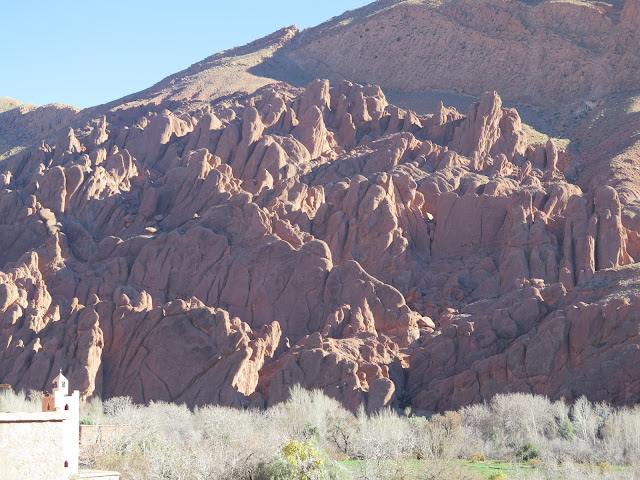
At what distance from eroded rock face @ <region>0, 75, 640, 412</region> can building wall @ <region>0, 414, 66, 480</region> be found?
37.5 metres

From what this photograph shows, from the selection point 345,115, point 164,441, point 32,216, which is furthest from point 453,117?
point 164,441

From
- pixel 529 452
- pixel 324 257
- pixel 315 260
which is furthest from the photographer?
pixel 324 257

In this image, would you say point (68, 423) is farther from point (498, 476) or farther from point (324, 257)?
point (324, 257)

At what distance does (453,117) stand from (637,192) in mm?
26236

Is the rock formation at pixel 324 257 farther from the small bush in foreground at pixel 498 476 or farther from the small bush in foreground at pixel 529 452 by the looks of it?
the small bush in foreground at pixel 498 476

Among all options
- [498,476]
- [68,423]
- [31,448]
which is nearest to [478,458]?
[498,476]

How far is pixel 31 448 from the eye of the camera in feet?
131

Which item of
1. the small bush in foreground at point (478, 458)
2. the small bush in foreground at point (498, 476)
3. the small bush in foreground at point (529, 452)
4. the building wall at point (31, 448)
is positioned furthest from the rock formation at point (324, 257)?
the building wall at point (31, 448)

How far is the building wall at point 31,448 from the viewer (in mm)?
39438

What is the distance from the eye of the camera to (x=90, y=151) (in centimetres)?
12169

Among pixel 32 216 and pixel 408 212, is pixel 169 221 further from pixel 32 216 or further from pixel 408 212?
pixel 408 212

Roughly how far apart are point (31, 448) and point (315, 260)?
53.6 m

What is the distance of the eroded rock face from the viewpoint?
79.2 m

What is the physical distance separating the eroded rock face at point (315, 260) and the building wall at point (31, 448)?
123ft
